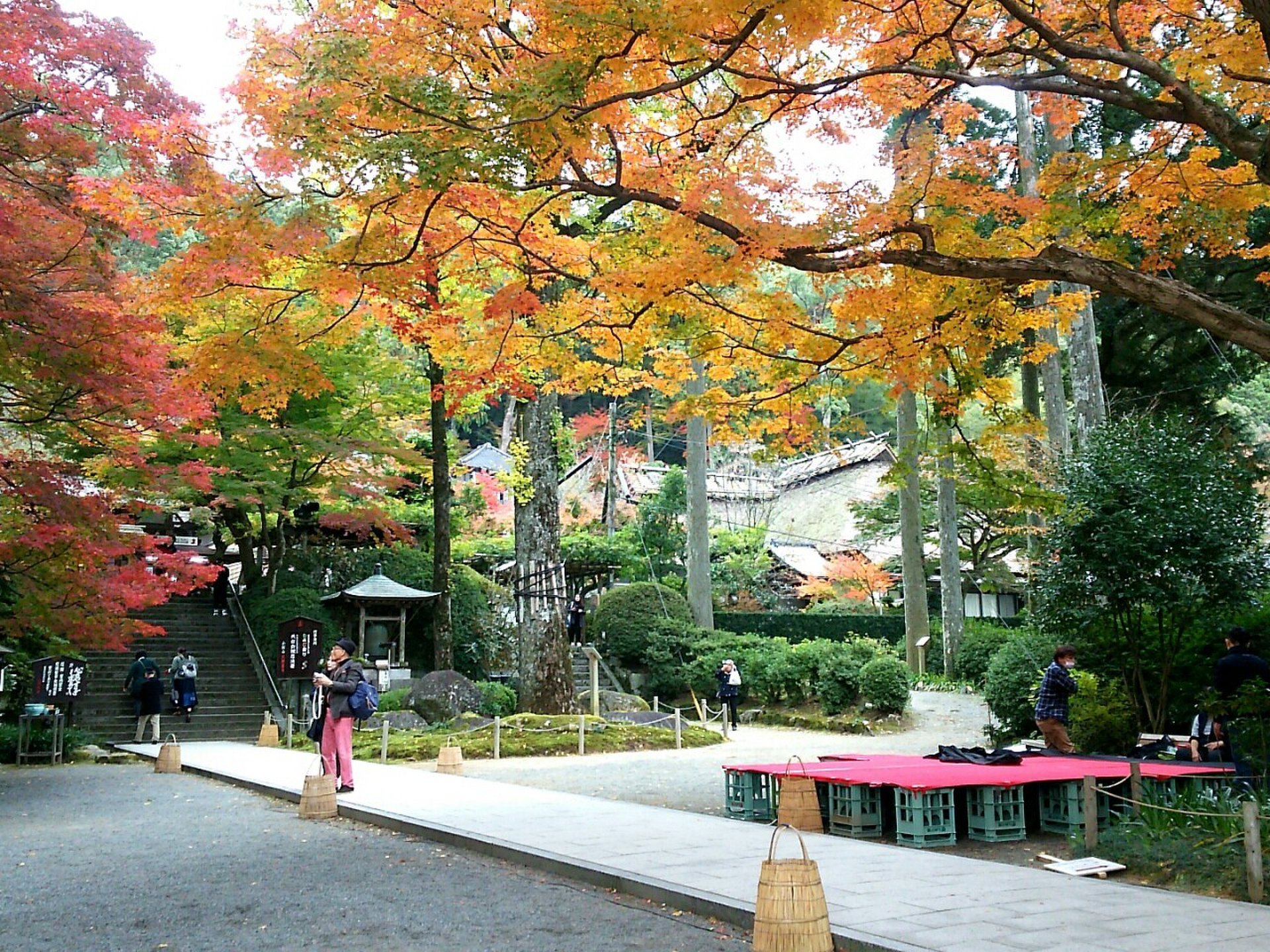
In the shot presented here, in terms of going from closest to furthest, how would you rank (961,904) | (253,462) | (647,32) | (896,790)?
(961,904), (647,32), (896,790), (253,462)

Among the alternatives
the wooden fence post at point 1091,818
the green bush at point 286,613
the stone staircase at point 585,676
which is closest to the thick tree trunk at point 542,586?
the stone staircase at point 585,676

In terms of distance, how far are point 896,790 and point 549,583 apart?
10634 millimetres

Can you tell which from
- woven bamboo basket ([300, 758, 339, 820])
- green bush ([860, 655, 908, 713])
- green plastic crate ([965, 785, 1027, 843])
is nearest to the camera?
green plastic crate ([965, 785, 1027, 843])

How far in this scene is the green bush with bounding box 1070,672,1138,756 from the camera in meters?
12.6

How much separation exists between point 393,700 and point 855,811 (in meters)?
13.2

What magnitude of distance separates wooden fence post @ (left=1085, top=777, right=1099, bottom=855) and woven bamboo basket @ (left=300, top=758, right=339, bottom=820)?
701cm

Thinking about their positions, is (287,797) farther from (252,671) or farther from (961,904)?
(252,671)

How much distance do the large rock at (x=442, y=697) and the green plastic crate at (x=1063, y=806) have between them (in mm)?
12618

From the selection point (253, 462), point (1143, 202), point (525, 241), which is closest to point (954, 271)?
point (1143, 202)

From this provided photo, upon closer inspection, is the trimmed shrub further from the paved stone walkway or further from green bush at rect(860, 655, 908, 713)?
the paved stone walkway

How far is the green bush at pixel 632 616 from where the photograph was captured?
26406mm

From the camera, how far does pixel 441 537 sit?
74.1ft

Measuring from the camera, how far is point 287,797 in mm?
11969

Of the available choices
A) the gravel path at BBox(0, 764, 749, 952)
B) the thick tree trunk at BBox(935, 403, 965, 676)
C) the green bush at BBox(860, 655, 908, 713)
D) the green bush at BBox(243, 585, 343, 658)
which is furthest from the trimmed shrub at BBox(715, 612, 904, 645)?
the gravel path at BBox(0, 764, 749, 952)
